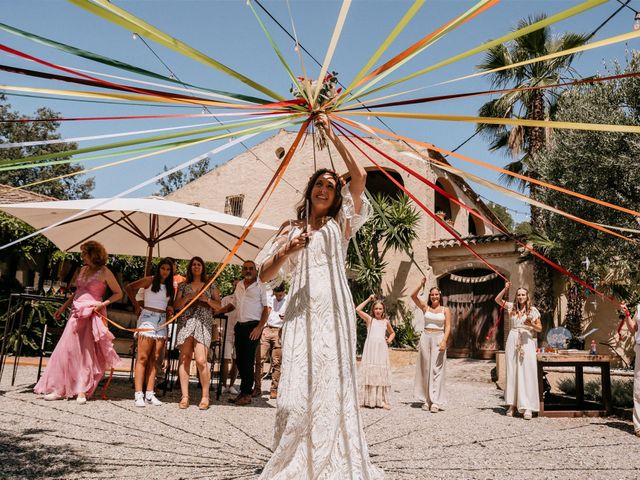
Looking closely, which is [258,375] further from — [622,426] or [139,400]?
[622,426]

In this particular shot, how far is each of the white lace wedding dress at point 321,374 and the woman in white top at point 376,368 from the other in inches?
197

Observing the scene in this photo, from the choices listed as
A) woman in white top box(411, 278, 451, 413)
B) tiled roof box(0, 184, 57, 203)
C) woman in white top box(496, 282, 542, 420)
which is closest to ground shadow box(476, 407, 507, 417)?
woman in white top box(496, 282, 542, 420)

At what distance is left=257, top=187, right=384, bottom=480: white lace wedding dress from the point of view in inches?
126

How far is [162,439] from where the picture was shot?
4945 mm

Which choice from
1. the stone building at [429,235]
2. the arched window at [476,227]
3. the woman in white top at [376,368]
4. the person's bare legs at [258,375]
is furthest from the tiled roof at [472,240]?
the person's bare legs at [258,375]

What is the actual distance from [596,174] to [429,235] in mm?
8435

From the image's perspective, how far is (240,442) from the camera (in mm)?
4977

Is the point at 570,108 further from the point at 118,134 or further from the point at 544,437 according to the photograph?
the point at 118,134

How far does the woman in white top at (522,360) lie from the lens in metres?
8.02

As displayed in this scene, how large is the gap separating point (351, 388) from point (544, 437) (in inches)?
154

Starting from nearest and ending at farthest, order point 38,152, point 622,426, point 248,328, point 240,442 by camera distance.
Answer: point 240,442 → point 622,426 → point 248,328 → point 38,152

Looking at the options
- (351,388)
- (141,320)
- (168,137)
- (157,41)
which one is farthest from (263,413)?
(157,41)

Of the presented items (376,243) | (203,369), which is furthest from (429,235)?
(203,369)

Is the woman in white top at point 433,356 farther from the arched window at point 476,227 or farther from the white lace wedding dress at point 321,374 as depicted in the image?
the arched window at point 476,227
